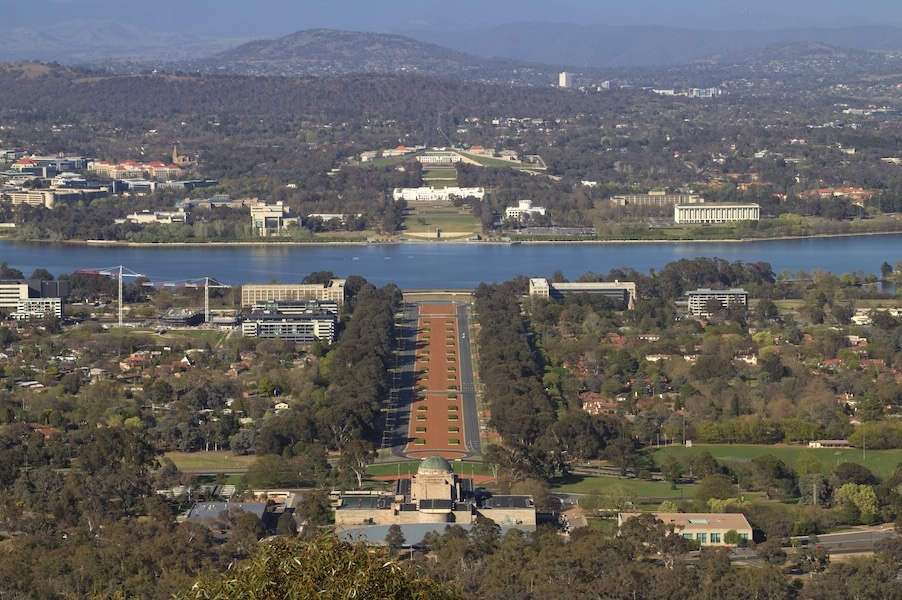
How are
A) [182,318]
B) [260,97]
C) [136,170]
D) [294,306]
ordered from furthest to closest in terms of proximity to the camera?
1. [260,97]
2. [136,170]
3. [294,306]
4. [182,318]

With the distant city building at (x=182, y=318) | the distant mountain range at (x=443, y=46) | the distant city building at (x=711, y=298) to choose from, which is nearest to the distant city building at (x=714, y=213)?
the distant city building at (x=711, y=298)

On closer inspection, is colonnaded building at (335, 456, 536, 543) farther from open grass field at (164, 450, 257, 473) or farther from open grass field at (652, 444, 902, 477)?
open grass field at (652, 444, 902, 477)

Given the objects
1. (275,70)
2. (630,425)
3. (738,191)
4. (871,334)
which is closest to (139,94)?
(275,70)

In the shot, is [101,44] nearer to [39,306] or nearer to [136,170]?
[136,170]

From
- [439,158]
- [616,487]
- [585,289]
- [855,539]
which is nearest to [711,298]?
[585,289]

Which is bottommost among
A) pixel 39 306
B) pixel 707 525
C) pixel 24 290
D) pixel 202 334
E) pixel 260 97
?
pixel 707 525

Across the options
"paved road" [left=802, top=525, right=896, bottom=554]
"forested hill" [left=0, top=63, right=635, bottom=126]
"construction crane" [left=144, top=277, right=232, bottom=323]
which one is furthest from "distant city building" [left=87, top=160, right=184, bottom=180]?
"paved road" [left=802, top=525, right=896, bottom=554]
